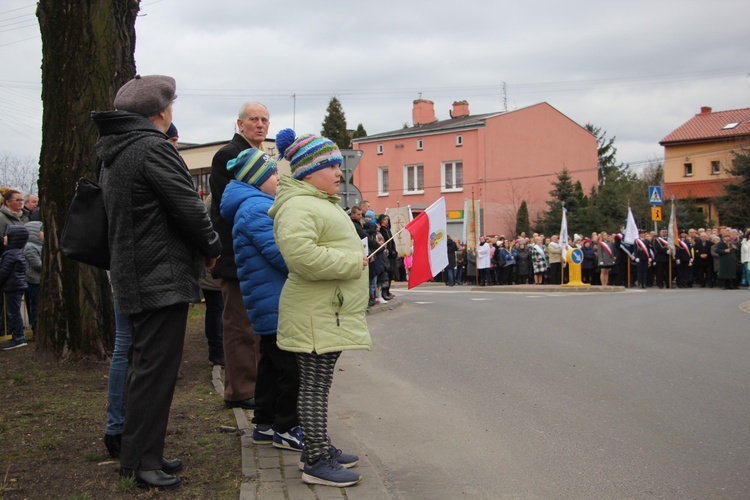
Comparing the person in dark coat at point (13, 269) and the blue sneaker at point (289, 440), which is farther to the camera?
the person in dark coat at point (13, 269)

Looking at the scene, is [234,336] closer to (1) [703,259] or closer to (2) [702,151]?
(1) [703,259]

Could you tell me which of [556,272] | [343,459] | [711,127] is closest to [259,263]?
[343,459]

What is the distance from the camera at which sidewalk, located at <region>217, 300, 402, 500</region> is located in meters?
4.22

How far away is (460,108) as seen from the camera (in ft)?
182

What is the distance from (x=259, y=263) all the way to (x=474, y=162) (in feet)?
144

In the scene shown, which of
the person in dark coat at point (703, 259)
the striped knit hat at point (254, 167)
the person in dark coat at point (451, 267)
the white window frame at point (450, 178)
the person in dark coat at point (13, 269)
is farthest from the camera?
the white window frame at point (450, 178)

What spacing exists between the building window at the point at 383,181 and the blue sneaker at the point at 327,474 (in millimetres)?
48170

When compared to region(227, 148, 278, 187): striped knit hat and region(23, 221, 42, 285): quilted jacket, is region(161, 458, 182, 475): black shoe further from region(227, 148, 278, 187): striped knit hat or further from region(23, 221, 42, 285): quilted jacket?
region(23, 221, 42, 285): quilted jacket

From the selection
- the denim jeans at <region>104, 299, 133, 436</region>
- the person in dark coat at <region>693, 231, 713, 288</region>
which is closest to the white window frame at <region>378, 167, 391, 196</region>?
Result: the person in dark coat at <region>693, 231, 713, 288</region>

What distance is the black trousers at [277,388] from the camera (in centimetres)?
494

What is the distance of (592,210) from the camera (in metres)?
44.2

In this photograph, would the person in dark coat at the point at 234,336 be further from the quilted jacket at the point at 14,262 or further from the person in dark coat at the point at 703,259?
the person in dark coat at the point at 703,259

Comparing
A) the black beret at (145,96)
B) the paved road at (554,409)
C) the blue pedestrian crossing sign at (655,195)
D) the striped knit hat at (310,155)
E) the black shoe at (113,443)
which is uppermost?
the blue pedestrian crossing sign at (655,195)

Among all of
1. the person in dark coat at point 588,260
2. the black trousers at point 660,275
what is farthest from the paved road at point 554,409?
the person in dark coat at point 588,260
